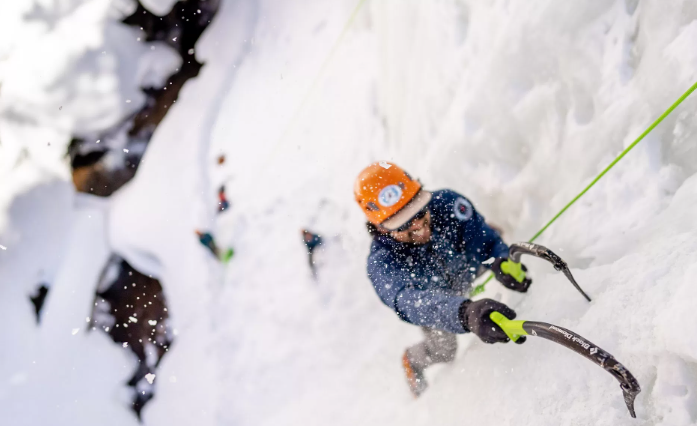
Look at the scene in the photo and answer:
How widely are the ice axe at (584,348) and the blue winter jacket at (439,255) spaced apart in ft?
2.37

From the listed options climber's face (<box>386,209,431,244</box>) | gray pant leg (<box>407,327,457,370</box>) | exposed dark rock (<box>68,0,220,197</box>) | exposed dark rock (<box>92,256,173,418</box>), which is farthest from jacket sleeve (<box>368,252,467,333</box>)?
exposed dark rock (<box>68,0,220,197</box>)

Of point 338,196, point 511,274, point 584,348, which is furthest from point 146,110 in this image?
point 584,348

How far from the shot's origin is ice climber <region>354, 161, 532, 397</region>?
7.97 feet

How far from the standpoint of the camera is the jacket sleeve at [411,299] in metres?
1.98

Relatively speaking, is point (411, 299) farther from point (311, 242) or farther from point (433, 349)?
point (311, 242)

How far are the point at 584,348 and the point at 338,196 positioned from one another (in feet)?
12.5

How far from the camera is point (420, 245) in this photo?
2584mm

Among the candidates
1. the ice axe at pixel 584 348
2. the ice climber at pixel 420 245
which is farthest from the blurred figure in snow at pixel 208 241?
the ice axe at pixel 584 348

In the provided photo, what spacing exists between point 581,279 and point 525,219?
863 mm

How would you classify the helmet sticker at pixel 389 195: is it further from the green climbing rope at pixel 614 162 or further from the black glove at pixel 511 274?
the green climbing rope at pixel 614 162

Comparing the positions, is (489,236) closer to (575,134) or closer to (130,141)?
(575,134)

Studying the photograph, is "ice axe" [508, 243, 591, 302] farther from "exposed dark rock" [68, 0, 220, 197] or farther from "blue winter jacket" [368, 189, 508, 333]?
"exposed dark rock" [68, 0, 220, 197]

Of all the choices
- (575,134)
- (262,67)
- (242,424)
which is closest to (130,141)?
(262,67)

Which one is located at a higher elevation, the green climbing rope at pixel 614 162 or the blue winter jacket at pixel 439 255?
the green climbing rope at pixel 614 162
